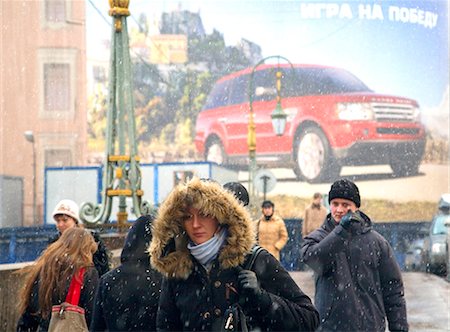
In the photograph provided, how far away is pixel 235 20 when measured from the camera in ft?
160

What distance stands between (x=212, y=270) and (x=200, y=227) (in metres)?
0.14

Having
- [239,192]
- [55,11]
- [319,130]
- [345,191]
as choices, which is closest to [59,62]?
[55,11]

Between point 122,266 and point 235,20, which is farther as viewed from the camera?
point 235,20

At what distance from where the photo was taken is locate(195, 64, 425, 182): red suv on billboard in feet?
134

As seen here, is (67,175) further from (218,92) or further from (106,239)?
(106,239)

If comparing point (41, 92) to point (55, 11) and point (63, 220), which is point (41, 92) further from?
point (63, 220)

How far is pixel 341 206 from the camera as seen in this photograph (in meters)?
5.48

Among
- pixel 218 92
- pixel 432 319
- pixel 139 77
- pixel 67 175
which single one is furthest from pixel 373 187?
pixel 432 319

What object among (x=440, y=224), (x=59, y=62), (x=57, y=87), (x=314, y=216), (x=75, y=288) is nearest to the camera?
(x=75, y=288)

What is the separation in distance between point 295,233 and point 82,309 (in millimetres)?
23890

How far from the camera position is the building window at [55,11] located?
4653cm

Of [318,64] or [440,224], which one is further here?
[318,64]

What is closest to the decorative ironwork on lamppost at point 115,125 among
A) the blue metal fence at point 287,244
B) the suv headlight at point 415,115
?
the blue metal fence at point 287,244

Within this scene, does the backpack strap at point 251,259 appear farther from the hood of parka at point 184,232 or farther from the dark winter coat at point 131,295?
the dark winter coat at point 131,295
